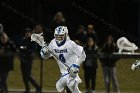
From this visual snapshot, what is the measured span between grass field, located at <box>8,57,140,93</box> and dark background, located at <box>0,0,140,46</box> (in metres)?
7.85

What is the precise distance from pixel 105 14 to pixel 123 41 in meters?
9.67

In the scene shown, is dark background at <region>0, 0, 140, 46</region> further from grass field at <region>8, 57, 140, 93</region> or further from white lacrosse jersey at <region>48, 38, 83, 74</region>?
white lacrosse jersey at <region>48, 38, 83, 74</region>

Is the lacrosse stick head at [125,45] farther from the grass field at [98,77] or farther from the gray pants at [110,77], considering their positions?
the gray pants at [110,77]

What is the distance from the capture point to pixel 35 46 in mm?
17609

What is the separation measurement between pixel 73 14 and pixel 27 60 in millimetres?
9911

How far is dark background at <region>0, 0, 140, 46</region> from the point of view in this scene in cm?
2622

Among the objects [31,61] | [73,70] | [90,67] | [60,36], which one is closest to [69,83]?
[73,70]

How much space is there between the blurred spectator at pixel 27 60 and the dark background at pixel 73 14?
26.3ft

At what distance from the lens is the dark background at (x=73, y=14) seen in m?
26.2

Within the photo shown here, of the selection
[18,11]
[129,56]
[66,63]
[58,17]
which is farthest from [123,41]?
[18,11]

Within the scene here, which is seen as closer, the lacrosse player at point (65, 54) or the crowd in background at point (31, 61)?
the lacrosse player at point (65, 54)

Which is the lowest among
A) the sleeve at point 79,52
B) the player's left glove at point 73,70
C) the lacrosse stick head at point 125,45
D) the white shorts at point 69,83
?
the white shorts at point 69,83

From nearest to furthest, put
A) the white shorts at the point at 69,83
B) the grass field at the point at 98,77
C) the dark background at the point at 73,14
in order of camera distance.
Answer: the white shorts at the point at 69,83 → the grass field at the point at 98,77 → the dark background at the point at 73,14

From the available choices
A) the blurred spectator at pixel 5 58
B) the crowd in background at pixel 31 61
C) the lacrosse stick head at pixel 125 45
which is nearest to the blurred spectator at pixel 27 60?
the crowd in background at pixel 31 61
